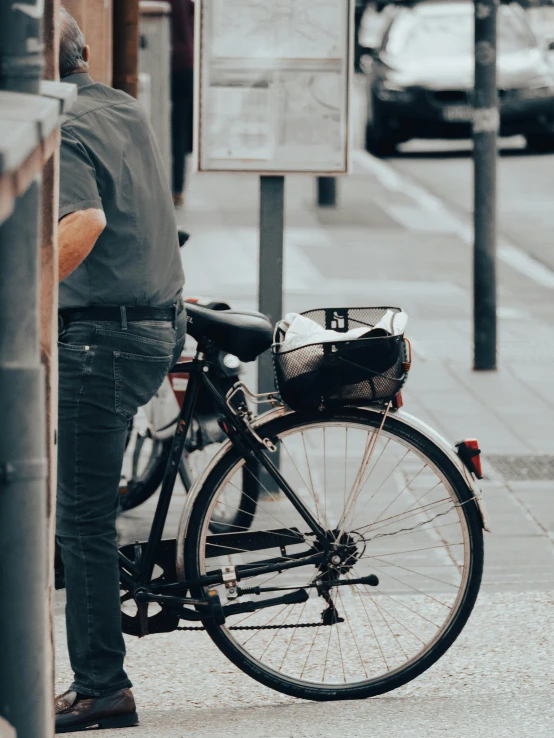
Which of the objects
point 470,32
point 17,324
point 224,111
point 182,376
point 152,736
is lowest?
point 152,736

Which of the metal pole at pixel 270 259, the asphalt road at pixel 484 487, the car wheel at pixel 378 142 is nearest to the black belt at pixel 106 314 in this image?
the asphalt road at pixel 484 487

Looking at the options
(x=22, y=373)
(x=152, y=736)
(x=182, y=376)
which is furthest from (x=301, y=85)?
(x=22, y=373)

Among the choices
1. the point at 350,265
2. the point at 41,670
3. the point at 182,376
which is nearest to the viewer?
the point at 41,670

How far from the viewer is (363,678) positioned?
3.87m

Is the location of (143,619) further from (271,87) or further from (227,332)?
(271,87)

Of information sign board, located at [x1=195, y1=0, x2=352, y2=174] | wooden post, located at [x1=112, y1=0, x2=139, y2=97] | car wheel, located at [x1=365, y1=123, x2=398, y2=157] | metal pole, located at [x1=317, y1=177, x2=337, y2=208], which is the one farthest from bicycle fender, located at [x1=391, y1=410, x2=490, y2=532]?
car wheel, located at [x1=365, y1=123, x2=398, y2=157]

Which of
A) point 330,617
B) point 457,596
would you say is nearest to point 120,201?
point 330,617

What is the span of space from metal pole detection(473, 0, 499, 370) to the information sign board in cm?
239

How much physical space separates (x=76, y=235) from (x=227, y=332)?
765 mm

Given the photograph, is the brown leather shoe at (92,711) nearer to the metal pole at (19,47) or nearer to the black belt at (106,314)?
the black belt at (106,314)

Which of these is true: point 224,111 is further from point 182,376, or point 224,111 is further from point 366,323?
point 366,323

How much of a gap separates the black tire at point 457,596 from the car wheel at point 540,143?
47.3ft

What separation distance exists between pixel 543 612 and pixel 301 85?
225 cm

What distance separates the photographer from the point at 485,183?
26.1ft
